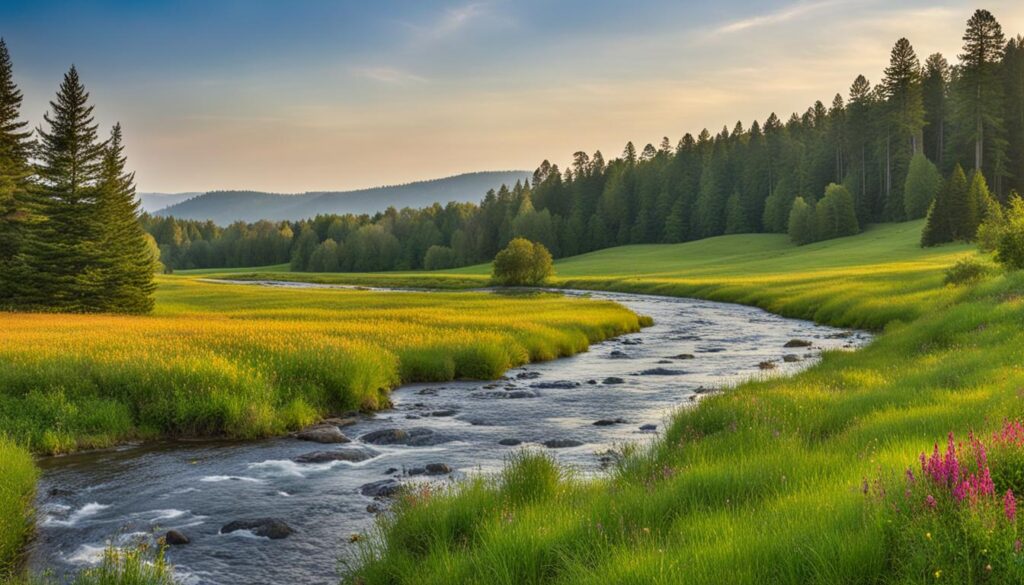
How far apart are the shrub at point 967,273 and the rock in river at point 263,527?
117ft

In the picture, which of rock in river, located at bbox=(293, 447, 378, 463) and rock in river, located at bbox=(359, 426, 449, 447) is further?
rock in river, located at bbox=(359, 426, 449, 447)

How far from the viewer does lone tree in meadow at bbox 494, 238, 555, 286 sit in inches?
3410

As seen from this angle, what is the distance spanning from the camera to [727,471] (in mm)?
7883

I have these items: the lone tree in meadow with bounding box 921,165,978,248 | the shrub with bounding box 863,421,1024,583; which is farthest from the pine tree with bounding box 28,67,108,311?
the lone tree in meadow with bounding box 921,165,978,248

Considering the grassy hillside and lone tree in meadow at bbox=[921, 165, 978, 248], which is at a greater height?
lone tree in meadow at bbox=[921, 165, 978, 248]

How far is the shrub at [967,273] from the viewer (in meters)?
34.6

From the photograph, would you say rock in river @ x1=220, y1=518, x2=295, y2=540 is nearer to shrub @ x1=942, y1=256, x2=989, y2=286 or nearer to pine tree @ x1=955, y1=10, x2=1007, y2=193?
shrub @ x1=942, y1=256, x2=989, y2=286

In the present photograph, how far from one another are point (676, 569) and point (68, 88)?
5364 cm

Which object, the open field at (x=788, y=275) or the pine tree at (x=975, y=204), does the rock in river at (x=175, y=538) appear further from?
the pine tree at (x=975, y=204)

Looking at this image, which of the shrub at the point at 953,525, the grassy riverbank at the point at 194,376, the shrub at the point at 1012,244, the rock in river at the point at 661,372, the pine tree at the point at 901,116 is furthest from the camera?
the pine tree at the point at 901,116

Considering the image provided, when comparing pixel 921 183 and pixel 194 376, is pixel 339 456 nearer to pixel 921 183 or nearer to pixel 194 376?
pixel 194 376

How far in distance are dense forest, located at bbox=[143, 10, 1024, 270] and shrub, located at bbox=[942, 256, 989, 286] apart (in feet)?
197

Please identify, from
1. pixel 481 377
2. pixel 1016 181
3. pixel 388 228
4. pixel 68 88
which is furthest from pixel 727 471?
pixel 388 228

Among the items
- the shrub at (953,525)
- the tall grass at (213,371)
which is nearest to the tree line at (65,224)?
the tall grass at (213,371)
